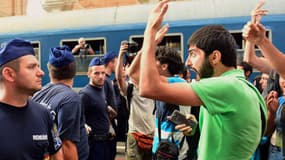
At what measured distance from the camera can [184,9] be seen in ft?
29.3

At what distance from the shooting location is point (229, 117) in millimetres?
2031

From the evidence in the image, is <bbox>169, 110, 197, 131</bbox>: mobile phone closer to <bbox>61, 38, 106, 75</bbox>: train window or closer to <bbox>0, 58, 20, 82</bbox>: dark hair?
<bbox>0, 58, 20, 82</bbox>: dark hair

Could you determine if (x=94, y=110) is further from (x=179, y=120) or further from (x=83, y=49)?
(x=83, y=49)

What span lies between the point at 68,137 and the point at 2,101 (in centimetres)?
86

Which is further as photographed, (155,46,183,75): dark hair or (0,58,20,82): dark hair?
(155,46,183,75): dark hair

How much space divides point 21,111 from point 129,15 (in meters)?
7.37

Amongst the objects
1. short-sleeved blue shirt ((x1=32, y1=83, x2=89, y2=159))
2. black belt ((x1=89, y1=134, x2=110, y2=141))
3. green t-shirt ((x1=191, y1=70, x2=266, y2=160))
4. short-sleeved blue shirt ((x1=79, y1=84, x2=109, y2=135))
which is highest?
green t-shirt ((x1=191, y1=70, x2=266, y2=160))

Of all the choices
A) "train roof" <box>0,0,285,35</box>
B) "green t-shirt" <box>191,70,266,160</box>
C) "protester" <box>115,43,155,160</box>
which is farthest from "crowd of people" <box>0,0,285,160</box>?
"train roof" <box>0,0,285,35</box>

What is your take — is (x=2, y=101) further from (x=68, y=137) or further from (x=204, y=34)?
(x=204, y=34)

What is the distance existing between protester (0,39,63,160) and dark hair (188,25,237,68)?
0.91 metres

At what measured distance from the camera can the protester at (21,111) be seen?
7.06 ft

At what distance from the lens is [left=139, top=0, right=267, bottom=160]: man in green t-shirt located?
2.00 m

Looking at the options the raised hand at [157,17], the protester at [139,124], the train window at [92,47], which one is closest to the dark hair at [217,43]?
the raised hand at [157,17]

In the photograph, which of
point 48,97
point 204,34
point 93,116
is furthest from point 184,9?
point 204,34
